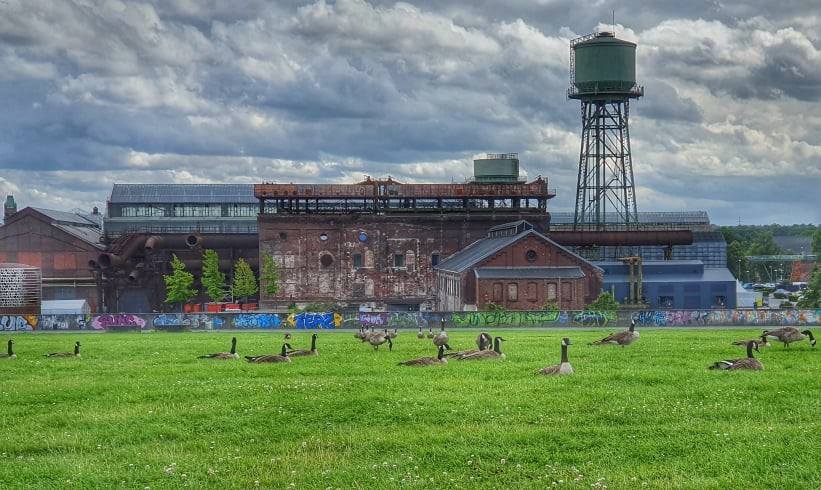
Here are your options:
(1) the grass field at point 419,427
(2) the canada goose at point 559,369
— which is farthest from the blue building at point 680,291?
(2) the canada goose at point 559,369

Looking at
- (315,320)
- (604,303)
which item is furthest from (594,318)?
(315,320)

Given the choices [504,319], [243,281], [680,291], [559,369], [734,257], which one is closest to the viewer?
[559,369]

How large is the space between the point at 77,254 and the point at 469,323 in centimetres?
5550

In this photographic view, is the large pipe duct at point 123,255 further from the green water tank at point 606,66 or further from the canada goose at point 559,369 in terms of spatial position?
the canada goose at point 559,369

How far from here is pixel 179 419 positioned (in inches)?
814

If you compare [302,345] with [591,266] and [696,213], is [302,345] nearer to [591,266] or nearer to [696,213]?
[591,266]

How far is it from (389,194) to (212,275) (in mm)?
20463

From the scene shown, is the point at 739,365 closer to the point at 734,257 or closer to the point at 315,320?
the point at 315,320

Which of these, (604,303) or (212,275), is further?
(212,275)

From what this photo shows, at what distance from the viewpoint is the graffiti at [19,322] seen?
215 feet

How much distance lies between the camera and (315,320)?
65.7m

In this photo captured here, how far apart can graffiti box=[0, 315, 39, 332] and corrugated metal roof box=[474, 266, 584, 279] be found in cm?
3432

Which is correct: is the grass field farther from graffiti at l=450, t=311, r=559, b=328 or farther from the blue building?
the blue building

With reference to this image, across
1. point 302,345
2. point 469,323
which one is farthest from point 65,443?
point 469,323
